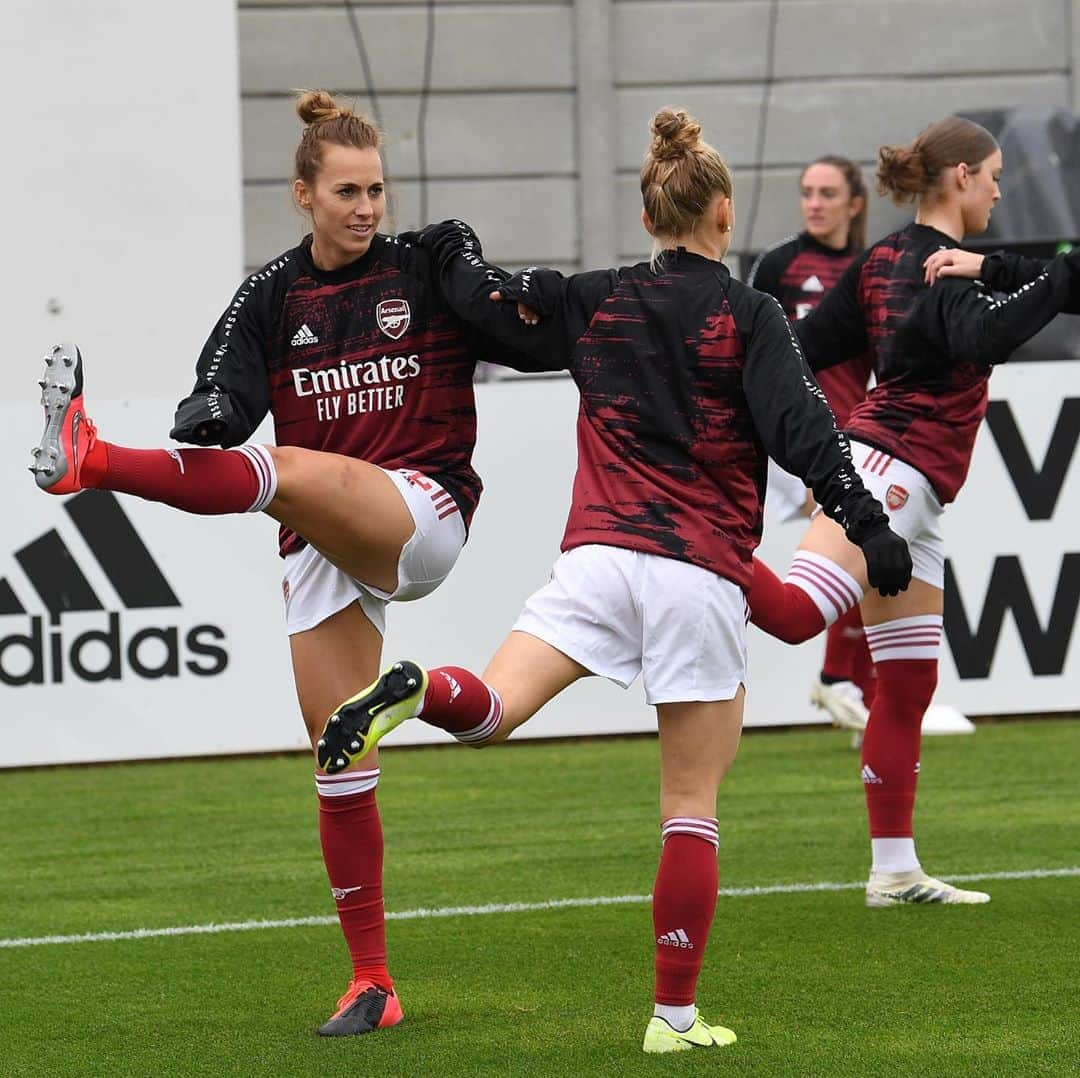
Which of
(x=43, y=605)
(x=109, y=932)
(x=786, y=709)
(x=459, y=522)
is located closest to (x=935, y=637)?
(x=459, y=522)

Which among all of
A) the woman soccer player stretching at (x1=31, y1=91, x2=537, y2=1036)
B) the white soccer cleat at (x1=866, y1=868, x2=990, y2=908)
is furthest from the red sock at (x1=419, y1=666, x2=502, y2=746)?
the white soccer cleat at (x1=866, y1=868, x2=990, y2=908)

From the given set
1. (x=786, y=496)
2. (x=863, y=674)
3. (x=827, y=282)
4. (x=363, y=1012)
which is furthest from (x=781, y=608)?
(x=827, y=282)

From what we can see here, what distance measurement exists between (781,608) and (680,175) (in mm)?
1042

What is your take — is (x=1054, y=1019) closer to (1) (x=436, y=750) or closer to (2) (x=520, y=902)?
(2) (x=520, y=902)

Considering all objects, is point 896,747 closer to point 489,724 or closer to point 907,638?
point 907,638

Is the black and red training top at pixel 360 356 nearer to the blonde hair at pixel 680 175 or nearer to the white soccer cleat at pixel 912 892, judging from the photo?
the blonde hair at pixel 680 175

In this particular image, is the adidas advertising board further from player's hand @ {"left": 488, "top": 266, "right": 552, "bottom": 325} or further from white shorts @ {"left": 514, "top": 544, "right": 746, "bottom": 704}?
white shorts @ {"left": 514, "top": 544, "right": 746, "bottom": 704}

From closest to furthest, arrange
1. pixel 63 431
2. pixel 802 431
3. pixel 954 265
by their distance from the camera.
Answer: pixel 802 431 < pixel 63 431 < pixel 954 265

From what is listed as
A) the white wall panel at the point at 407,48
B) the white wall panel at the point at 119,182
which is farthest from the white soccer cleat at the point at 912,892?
the white wall panel at the point at 407,48

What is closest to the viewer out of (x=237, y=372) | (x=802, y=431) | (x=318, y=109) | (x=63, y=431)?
(x=802, y=431)

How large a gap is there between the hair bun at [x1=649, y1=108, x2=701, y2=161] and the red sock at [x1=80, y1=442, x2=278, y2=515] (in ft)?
3.24

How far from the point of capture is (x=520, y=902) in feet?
19.8

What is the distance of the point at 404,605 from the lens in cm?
888

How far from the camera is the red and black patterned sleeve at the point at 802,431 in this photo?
13.4 feet
